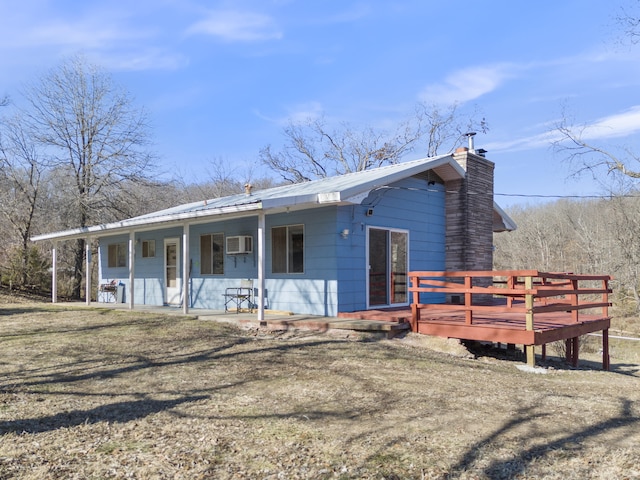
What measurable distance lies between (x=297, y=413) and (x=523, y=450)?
75.7 inches

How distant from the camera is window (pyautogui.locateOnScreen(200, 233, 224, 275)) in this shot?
1198 cm

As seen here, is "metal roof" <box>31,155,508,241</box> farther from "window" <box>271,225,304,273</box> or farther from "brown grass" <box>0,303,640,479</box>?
"brown grass" <box>0,303,640,479</box>

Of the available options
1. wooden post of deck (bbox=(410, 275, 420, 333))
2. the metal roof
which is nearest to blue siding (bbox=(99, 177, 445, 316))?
the metal roof

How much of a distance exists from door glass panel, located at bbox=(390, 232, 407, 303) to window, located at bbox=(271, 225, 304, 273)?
6.75 ft

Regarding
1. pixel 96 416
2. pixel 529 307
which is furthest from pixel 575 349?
pixel 96 416

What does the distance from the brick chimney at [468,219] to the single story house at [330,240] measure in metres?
0.02

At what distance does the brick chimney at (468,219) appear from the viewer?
1215 centimetres

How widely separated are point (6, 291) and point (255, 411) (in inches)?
647

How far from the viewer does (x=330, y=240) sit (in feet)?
31.3

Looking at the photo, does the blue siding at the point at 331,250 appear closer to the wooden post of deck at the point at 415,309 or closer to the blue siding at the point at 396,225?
the blue siding at the point at 396,225

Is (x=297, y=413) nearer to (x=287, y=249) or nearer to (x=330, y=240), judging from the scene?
(x=330, y=240)

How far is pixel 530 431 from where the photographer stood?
418cm

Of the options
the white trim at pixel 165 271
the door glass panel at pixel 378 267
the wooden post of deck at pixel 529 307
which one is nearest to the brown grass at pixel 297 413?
the wooden post of deck at pixel 529 307

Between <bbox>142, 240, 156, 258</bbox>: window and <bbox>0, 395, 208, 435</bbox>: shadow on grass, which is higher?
<bbox>142, 240, 156, 258</bbox>: window
